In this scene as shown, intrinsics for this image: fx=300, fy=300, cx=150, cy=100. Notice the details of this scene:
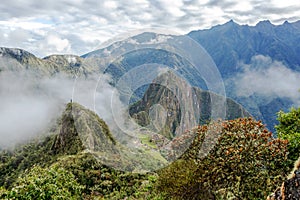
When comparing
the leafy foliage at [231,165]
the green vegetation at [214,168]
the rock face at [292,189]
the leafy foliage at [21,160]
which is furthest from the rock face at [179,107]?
the leafy foliage at [21,160]

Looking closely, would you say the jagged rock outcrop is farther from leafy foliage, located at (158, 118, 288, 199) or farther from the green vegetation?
leafy foliage, located at (158, 118, 288, 199)

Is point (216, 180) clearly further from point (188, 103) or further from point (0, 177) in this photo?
point (0, 177)

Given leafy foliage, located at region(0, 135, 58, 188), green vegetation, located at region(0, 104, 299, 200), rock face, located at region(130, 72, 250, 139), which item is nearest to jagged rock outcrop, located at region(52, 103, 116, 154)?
green vegetation, located at region(0, 104, 299, 200)

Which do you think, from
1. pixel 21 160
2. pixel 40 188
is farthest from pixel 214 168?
pixel 21 160

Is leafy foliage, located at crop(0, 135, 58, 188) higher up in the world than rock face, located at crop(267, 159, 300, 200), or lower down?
lower down

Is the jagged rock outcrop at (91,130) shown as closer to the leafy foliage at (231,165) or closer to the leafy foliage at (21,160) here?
the leafy foliage at (231,165)

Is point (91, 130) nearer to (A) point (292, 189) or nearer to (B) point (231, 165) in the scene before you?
(B) point (231, 165)

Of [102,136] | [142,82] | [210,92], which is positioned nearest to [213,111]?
[210,92]
